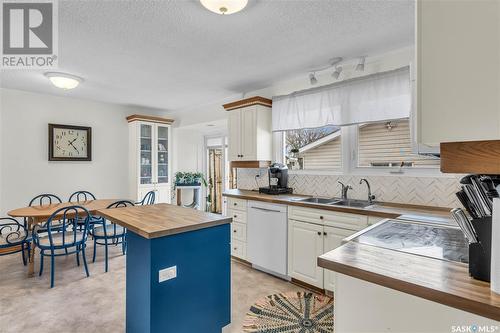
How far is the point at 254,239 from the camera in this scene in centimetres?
328

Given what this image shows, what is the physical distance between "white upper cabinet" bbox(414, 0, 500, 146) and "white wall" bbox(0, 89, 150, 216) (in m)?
→ 5.50

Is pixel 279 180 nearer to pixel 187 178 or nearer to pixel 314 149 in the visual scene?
pixel 314 149

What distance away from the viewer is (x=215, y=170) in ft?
19.9

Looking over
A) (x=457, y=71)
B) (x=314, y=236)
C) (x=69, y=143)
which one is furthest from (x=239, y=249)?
(x=69, y=143)

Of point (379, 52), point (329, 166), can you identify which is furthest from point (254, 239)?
point (379, 52)

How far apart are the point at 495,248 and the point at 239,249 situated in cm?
292

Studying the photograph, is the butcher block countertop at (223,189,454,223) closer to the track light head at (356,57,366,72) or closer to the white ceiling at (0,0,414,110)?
the track light head at (356,57,366,72)

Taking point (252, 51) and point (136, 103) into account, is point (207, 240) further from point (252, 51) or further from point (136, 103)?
point (136, 103)

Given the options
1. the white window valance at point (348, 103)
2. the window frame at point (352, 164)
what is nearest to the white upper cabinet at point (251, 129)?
the white window valance at point (348, 103)

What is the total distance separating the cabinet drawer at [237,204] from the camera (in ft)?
11.3

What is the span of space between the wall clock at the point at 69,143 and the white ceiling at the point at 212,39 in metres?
0.99

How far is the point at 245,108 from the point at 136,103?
8.65 ft

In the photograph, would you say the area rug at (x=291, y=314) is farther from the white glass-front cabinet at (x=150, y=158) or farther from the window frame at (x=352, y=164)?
the white glass-front cabinet at (x=150, y=158)

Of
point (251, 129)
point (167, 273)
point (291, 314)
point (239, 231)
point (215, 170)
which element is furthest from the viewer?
point (215, 170)
